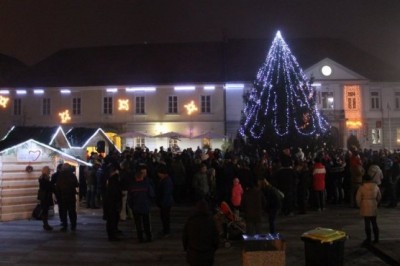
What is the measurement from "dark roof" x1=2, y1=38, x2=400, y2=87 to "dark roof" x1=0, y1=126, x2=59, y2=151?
23.8 meters

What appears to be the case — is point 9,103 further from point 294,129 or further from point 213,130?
point 294,129

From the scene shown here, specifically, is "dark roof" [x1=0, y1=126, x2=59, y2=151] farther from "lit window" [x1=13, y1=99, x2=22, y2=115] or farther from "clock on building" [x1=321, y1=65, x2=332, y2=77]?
"clock on building" [x1=321, y1=65, x2=332, y2=77]

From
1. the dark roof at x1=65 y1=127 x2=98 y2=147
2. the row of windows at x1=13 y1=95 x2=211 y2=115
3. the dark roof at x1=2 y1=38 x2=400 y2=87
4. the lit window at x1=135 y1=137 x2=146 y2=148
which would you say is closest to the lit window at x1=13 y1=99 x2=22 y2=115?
the row of windows at x1=13 y1=95 x2=211 y2=115

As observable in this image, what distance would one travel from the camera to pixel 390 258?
1036 centimetres

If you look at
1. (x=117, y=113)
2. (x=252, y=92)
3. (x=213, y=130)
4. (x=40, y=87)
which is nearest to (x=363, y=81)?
(x=213, y=130)

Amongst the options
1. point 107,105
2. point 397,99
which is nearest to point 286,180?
point 107,105

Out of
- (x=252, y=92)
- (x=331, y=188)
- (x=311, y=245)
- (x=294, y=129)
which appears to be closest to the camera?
(x=311, y=245)

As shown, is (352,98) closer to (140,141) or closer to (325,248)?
(140,141)

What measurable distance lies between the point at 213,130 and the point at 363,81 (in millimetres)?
13026

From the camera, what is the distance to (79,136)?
2384cm

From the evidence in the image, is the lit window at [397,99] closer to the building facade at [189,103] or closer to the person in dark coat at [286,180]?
the building facade at [189,103]

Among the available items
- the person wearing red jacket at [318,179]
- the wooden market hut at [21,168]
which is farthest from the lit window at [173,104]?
the person wearing red jacket at [318,179]

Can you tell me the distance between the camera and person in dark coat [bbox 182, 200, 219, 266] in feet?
24.7

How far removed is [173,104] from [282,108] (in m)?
17.3
